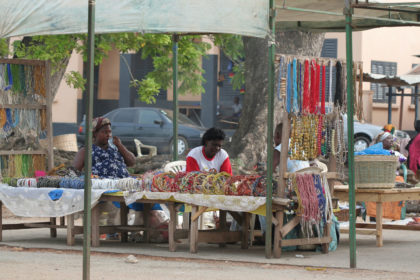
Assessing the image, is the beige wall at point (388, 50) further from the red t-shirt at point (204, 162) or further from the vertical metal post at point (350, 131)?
the vertical metal post at point (350, 131)

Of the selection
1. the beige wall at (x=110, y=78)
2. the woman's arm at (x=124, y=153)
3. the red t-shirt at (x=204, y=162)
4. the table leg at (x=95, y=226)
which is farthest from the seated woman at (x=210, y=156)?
the beige wall at (x=110, y=78)

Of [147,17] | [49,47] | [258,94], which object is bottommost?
[258,94]

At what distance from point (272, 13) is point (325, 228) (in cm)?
229

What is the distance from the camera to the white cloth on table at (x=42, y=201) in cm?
942

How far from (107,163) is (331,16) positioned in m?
3.19

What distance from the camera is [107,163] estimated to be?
9.93m

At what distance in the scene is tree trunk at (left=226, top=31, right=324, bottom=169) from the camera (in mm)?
15984

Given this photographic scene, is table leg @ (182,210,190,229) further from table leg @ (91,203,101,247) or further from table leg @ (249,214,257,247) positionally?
table leg @ (91,203,101,247)

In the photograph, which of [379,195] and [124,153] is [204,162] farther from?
[379,195]

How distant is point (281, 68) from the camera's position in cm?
853

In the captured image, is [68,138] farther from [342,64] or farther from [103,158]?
[342,64]

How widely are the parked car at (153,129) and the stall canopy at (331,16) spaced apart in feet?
42.7

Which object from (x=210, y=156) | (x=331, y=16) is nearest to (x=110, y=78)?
(x=331, y=16)

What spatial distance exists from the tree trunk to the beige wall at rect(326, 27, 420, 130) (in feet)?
48.2
